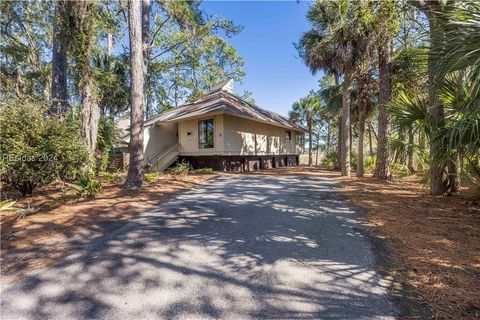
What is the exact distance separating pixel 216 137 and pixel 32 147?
9005mm

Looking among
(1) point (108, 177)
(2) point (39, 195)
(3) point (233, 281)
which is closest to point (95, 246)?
(3) point (233, 281)

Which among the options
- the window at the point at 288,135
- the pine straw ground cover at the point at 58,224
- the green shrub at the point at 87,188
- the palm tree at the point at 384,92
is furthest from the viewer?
the window at the point at 288,135

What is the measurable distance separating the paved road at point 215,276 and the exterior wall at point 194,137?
9.91 metres

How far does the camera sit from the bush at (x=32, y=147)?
613 centimetres

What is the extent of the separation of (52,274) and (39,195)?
5.73 metres

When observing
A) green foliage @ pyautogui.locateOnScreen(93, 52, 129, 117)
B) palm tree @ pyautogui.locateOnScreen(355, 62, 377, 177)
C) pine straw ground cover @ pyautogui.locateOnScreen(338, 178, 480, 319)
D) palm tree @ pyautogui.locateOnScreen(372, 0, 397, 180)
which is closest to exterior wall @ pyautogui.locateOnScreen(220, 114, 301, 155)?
palm tree @ pyautogui.locateOnScreen(355, 62, 377, 177)

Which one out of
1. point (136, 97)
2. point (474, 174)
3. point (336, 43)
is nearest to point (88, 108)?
point (136, 97)

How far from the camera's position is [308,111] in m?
25.1

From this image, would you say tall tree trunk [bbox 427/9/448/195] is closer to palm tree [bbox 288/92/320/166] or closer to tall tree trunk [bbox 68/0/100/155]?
tall tree trunk [bbox 68/0/100/155]

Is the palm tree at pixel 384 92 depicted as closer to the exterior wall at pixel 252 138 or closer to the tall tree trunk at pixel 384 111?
the tall tree trunk at pixel 384 111

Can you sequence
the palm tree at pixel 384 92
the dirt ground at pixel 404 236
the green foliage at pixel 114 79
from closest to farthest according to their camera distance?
the dirt ground at pixel 404 236, the palm tree at pixel 384 92, the green foliage at pixel 114 79

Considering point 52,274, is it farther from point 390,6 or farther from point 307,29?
point 307,29

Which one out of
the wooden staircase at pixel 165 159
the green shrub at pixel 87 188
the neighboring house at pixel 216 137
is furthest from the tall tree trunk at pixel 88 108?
the wooden staircase at pixel 165 159

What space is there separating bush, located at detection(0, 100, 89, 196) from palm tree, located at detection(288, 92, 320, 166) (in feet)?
67.1
